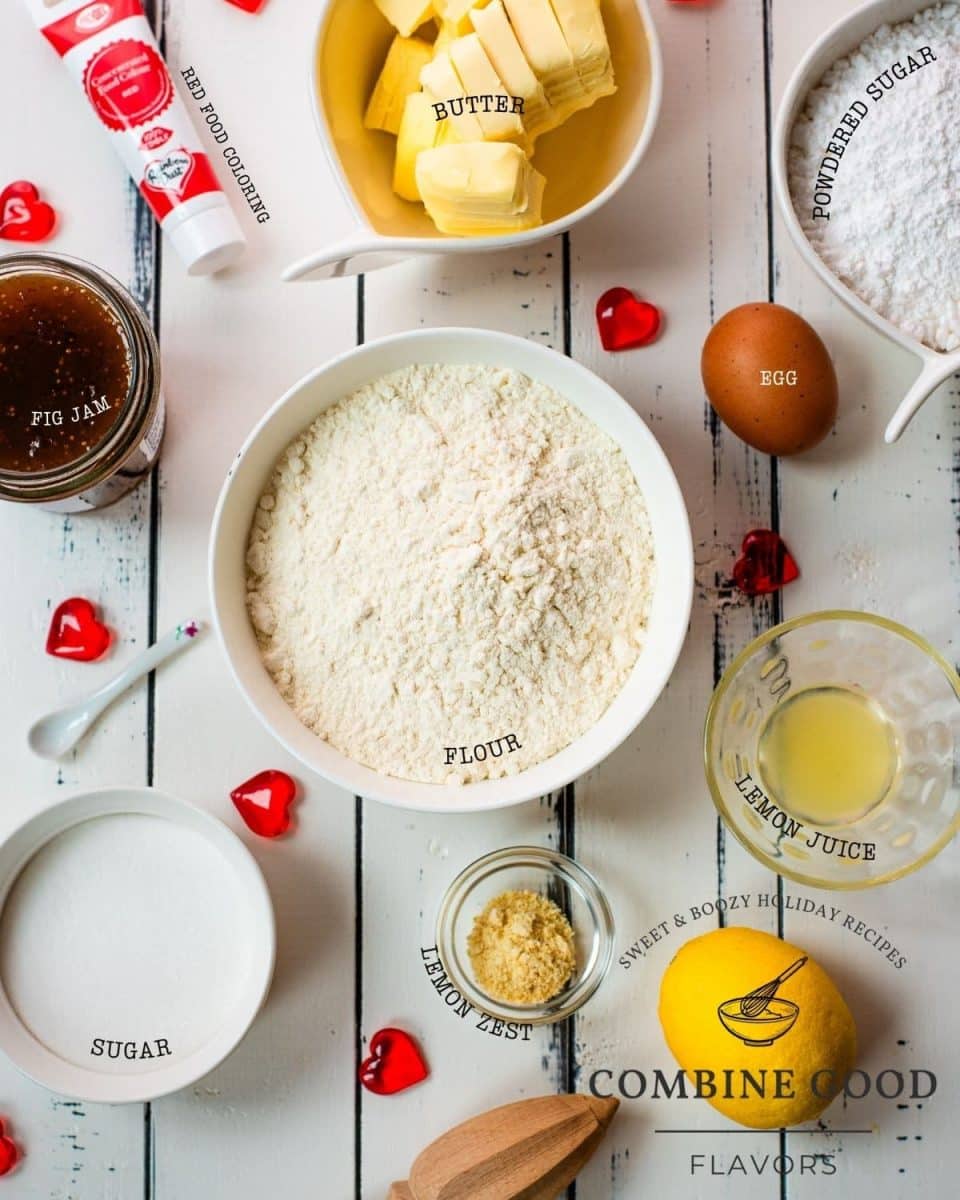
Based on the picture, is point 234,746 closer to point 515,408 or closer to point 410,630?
point 410,630

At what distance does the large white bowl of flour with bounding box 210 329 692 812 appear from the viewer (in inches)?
36.8

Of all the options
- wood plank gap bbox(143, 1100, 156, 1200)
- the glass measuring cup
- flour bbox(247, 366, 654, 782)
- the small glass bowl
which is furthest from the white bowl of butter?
wood plank gap bbox(143, 1100, 156, 1200)

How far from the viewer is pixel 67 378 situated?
948mm

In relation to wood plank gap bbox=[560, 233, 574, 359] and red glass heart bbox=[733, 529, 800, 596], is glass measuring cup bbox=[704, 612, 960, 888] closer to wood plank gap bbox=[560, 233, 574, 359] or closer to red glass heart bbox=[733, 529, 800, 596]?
red glass heart bbox=[733, 529, 800, 596]

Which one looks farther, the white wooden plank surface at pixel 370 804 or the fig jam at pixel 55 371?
the white wooden plank surface at pixel 370 804

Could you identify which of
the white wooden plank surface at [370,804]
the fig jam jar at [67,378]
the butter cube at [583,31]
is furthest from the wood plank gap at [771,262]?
the fig jam jar at [67,378]

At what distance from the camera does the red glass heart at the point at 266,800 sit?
1.04 m

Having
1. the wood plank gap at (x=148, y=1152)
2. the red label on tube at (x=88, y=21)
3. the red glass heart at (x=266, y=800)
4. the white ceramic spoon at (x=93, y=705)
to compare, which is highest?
the red label on tube at (x=88, y=21)

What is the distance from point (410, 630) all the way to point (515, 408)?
214 millimetres

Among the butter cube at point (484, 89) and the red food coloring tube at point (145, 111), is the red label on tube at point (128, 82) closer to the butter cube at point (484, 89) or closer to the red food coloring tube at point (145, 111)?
the red food coloring tube at point (145, 111)

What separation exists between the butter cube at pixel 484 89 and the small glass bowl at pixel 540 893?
618 mm

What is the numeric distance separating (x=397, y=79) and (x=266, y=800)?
2.12 ft

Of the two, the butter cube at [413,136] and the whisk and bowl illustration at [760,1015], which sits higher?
the butter cube at [413,136]

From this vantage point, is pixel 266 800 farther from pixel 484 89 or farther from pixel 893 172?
pixel 893 172
